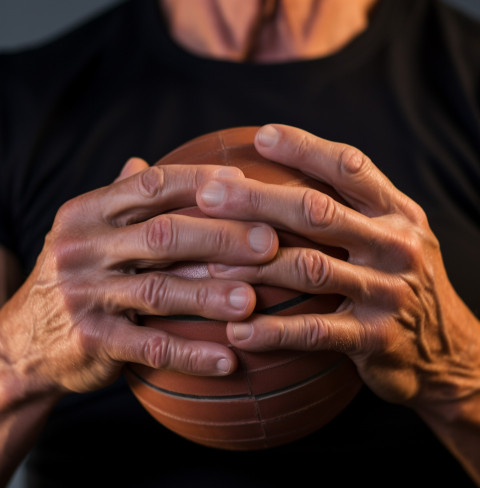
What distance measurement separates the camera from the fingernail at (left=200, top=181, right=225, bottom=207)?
2.37ft

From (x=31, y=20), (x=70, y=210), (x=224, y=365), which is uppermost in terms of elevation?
(x=70, y=210)

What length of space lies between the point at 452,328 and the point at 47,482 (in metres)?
0.71

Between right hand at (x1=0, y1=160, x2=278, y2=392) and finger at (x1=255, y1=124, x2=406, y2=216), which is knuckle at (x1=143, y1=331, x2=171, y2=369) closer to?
right hand at (x1=0, y1=160, x2=278, y2=392)

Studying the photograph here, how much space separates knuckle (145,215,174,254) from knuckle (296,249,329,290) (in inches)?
5.4

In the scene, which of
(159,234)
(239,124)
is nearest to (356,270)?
(159,234)

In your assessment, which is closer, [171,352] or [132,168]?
[171,352]

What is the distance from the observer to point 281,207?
0.73 metres

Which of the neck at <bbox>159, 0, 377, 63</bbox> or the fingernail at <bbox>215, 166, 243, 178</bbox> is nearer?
the fingernail at <bbox>215, 166, 243, 178</bbox>

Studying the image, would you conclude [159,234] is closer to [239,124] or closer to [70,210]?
[70,210]

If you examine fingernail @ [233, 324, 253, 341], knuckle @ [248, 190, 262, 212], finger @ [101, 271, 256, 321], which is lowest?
fingernail @ [233, 324, 253, 341]

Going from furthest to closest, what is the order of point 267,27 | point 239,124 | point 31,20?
point 31,20
point 267,27
point 239,124

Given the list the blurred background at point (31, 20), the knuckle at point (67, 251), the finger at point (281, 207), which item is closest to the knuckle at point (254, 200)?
the finger at point (281, 207)

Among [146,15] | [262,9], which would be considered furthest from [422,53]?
[146,15]

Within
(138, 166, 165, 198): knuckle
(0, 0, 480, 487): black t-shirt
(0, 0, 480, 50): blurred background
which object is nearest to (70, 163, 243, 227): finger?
(138, 166, 165, 198): knuckle
